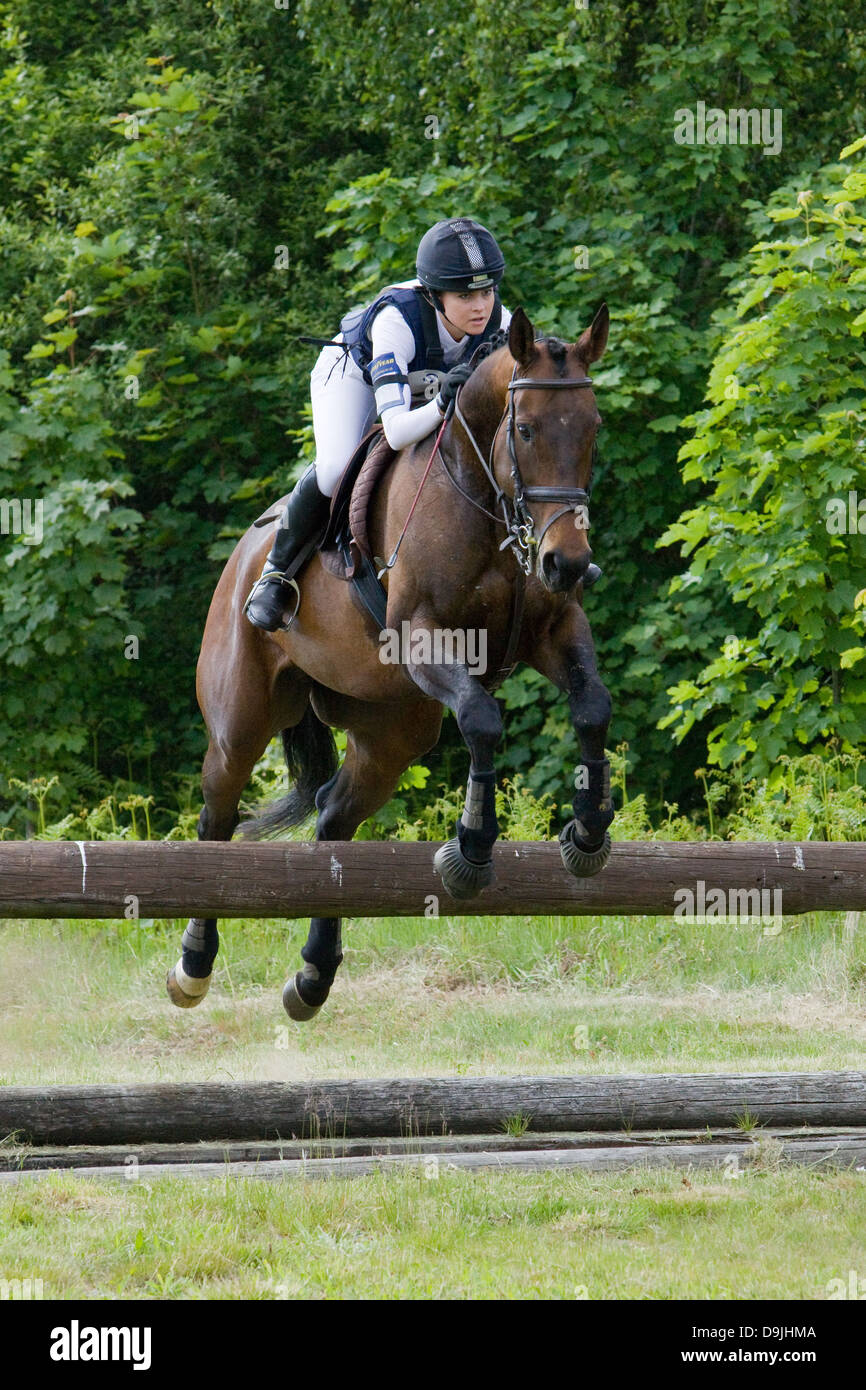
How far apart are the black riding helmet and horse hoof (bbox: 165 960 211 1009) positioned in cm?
293

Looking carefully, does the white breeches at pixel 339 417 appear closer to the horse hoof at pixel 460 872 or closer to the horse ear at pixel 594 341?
the horse ear at pixel 594 341

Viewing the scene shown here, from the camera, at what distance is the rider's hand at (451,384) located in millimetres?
4758

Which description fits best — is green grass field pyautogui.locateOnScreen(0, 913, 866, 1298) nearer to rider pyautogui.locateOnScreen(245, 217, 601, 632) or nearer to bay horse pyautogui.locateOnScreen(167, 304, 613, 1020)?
bay horse pyautogui.locateOnScreen(167, 304, 613, 1020)

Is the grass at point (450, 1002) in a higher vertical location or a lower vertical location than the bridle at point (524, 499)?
lower

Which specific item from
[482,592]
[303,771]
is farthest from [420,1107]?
[482,592]

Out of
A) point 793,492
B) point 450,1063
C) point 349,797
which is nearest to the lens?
point 349,797

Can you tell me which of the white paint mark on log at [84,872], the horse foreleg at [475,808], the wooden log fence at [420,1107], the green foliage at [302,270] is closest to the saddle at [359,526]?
the horse foreleg at [475,808]

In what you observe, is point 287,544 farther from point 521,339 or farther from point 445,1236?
point 445,1236

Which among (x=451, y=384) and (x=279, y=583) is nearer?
(x=451, y=384)

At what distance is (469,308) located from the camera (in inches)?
192

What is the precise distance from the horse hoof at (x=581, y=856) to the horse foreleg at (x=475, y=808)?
23 centimetres

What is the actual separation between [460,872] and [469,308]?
5.84 ft

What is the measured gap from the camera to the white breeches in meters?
5.26

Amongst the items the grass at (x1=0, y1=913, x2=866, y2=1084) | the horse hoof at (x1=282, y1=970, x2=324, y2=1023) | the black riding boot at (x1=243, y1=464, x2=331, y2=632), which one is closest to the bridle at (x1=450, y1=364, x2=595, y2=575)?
the black riding boot at (x1=243, y1=464, x2=331, y2=632)
